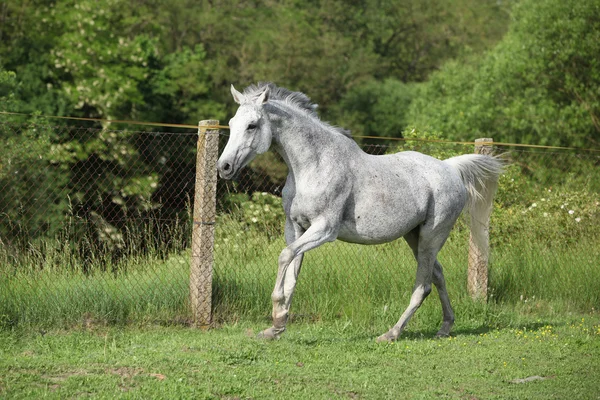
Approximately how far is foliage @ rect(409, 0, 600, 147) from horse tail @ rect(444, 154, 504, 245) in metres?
18.6

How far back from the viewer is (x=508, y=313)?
9.08 m

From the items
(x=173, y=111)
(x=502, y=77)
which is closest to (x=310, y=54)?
(x=173, y=111)

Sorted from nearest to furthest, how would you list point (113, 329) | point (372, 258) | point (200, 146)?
point (113, 329) < point (200, 146) < point (372, 258)

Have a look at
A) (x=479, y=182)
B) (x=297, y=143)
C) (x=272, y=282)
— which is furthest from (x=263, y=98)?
(x=479, y=182)

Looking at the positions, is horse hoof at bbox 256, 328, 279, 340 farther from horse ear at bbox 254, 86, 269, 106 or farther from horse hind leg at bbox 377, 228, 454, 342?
horse ear at bbox 254, 86, 269, 106

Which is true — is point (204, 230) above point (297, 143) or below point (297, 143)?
below

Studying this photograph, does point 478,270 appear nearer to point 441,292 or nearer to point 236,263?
point 441,292

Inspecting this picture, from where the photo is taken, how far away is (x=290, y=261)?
6809 mm

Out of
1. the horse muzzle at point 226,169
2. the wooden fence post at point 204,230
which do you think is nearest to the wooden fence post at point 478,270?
the wooden fence post at point 204,230

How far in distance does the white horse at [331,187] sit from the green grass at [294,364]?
504 mm

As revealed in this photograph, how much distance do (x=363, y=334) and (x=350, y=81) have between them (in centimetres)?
3360

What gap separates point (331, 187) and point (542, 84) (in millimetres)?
21747

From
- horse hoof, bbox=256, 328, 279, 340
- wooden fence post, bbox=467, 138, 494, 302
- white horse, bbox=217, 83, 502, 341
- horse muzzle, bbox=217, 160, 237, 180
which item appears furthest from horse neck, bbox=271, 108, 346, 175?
wooden fence post, bbox=467, 138, 494, 302

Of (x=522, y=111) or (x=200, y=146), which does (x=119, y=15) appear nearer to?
(x=522, y=111)
